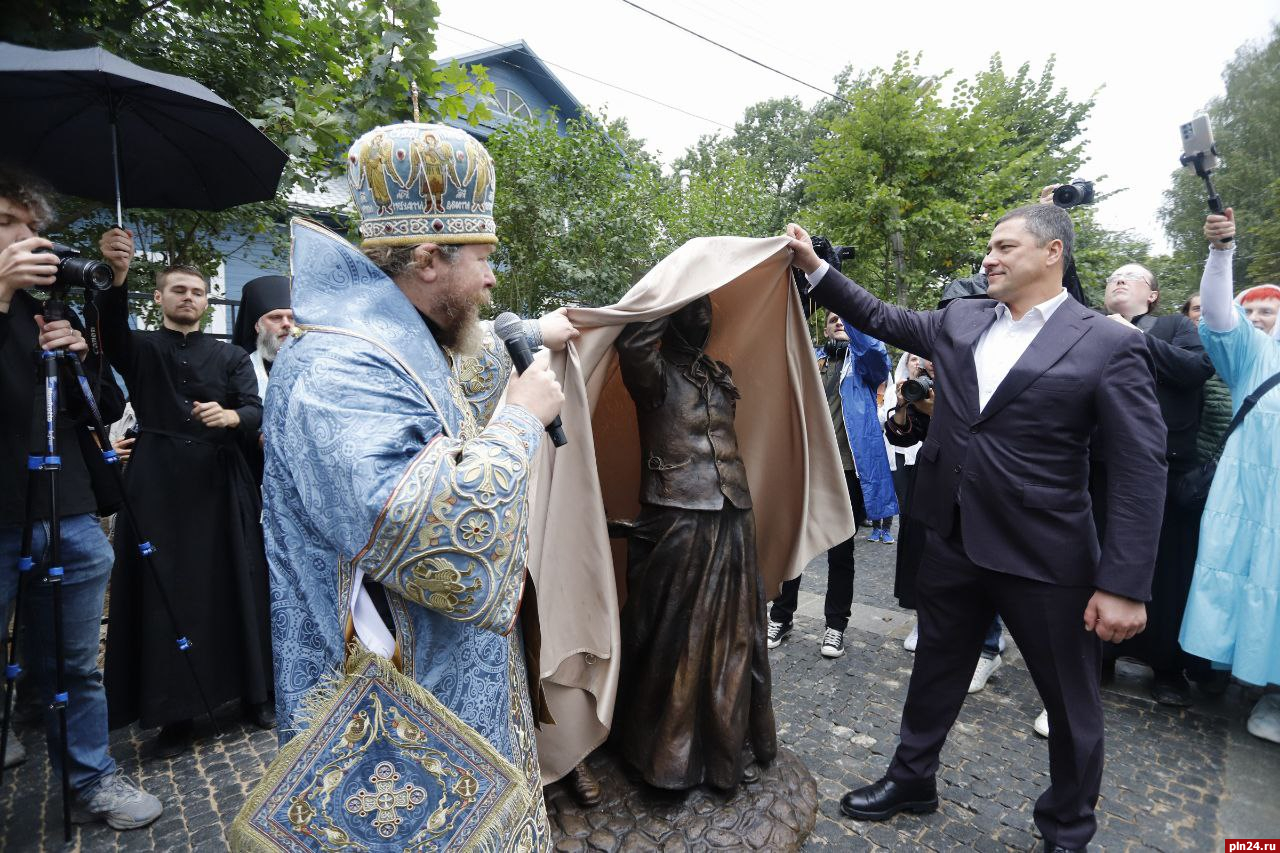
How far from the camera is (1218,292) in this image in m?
3.09

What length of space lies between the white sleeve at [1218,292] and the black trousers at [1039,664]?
5.73ft

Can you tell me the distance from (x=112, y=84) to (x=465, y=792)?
2.97m

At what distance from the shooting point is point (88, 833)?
2.72 meters

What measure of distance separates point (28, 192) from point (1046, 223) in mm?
3637

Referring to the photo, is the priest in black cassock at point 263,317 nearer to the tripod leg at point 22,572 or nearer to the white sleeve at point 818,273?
the tripod leg at point 22,572

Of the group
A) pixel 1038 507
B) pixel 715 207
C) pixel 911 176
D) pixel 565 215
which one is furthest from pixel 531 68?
pixel 1038 507

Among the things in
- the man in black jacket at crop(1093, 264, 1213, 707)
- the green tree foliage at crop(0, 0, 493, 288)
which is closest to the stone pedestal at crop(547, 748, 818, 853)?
the man in black jacket at crop(1093, 264, 1213, 707)

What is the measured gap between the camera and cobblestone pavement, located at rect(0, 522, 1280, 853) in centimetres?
266

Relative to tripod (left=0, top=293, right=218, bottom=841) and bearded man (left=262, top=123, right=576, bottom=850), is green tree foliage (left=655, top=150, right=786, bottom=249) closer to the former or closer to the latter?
tripod (left=0, top=293, right=218, bottom=841)

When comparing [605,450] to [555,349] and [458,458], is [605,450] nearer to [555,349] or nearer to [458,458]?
[555,349]

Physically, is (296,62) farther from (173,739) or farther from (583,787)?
(583,787)

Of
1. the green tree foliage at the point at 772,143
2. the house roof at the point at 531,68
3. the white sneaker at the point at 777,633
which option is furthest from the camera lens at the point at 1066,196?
the green tree foliage at the point at 772,143

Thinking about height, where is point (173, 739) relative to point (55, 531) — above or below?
below

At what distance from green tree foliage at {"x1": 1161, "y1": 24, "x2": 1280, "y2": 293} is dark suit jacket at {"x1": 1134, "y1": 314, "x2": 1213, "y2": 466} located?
1029 centimetres
